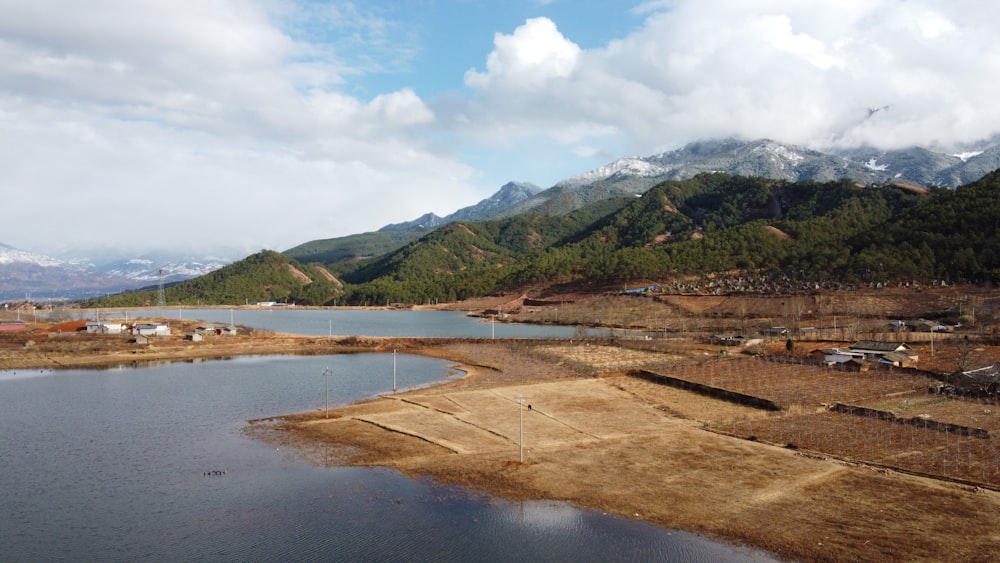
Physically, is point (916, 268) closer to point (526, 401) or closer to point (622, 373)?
point (622, 373)

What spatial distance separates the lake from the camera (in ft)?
74.4

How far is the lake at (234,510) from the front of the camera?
2269cm

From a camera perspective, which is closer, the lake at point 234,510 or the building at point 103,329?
the lake at point 234,510

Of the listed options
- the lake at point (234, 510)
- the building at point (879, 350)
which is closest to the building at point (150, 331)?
the lake at point (234, 510)

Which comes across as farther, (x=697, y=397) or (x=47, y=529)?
(x=697, y=397)

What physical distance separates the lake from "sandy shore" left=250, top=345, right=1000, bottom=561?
166cm

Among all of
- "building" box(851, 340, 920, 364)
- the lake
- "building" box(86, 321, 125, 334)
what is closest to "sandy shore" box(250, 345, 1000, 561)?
the lake

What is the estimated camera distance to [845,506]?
2534cm

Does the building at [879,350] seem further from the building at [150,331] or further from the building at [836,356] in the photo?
the building at [150,331]

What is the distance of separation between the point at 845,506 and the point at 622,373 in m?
31.8

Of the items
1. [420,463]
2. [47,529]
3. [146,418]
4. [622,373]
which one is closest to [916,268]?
[622,373]

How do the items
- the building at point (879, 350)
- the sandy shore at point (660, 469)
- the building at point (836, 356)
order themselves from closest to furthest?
1. the sandy shore at point (660, 469)
2. the building at point (879, 350)
3. the building at point (836, 356)

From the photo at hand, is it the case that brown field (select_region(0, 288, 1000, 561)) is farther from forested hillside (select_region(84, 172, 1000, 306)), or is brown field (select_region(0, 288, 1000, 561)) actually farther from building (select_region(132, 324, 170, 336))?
forested hillside (select_region(84, 172, 1000, 306))

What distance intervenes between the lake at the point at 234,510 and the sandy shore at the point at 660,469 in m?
1.66
